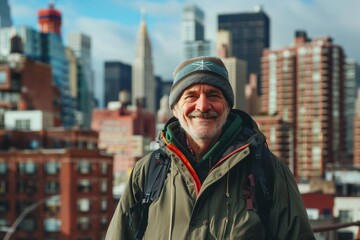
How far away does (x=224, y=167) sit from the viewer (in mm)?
4062

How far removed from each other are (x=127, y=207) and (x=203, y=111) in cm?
75

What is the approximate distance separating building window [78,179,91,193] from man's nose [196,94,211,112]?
73539mm

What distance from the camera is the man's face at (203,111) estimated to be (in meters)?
4.23

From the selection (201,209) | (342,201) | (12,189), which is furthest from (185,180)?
(12,189)

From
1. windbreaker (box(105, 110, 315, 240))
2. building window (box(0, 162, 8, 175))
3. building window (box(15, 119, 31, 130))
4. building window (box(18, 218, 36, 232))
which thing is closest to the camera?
windbreaker (box(105, 110, 315, 240))

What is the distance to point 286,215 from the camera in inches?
160

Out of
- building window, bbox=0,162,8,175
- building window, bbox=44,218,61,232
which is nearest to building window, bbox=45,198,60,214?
building window, bbox=44,218,61,232

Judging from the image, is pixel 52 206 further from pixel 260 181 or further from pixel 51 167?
pixel 260 181

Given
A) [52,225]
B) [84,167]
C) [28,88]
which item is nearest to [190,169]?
[52,225]

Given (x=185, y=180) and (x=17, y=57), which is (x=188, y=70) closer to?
(x=185, y=180)

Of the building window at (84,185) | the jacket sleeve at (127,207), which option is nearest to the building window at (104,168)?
the building window at (84,185)

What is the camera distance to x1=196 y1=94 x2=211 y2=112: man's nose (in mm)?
4215

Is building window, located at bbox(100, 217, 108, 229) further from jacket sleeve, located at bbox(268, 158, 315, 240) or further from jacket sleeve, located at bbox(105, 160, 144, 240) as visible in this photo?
jacket sleeve, located at bbox(268, 158, 315, 240)

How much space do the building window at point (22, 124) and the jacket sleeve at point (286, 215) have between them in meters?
85.2
